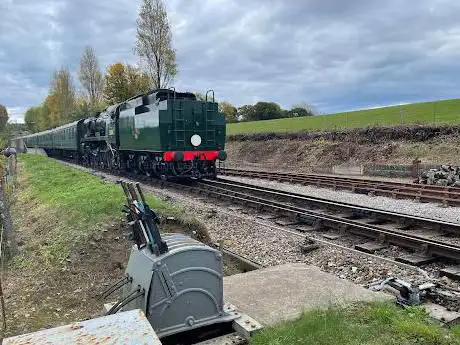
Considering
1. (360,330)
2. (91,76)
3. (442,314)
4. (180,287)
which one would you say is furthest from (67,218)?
(91,76)

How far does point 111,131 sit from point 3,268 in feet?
51.1

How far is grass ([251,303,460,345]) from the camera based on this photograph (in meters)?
3.53

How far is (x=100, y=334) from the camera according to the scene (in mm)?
2771

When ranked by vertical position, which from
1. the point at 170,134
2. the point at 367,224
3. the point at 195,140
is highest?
the point at 170,134

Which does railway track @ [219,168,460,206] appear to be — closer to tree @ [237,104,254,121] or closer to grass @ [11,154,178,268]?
grass @ [11,154,178,268]

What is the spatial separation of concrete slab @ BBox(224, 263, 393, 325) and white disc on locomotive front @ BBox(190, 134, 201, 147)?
11816 mm

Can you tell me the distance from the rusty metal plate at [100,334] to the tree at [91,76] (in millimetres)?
60519

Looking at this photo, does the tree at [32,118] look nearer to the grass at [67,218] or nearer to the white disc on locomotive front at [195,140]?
the white disc on locomotive front at [195,140]

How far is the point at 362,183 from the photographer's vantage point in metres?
16.2

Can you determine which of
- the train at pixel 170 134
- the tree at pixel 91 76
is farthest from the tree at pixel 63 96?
the train at pixel 170 134

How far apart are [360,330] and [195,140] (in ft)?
45.4

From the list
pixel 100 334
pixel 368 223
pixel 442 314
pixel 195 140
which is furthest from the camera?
pixel 195 140

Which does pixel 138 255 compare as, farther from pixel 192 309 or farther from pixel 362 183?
pixel 362 183

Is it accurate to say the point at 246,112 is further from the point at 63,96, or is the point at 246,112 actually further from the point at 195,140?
the point at 195,140
